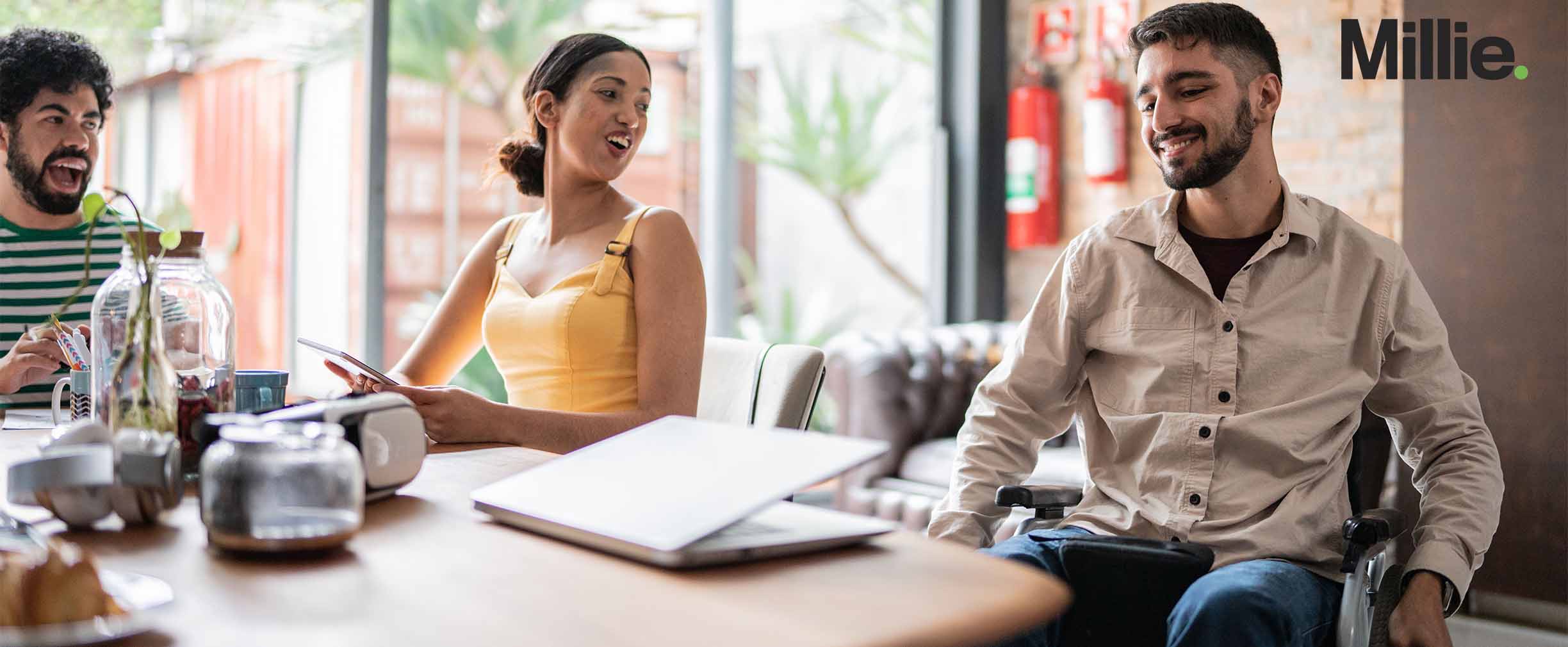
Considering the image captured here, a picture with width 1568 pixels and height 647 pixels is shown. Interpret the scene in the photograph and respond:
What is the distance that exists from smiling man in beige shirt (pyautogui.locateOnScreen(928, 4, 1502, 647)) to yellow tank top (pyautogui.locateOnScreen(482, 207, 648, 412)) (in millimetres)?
565

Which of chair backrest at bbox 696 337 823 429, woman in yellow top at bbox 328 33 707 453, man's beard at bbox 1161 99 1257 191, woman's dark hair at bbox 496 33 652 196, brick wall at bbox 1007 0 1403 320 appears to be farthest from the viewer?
brick wall at bbox 1007 0 1403 320

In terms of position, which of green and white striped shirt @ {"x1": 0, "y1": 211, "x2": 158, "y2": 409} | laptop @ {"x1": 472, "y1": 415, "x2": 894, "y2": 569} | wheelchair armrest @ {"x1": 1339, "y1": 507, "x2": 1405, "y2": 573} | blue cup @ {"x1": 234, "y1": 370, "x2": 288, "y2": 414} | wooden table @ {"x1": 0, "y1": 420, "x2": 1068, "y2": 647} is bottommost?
wheelchair armrest @ {"x1": 1339, "y1": 507, "x2": 1405, "y2": 573}

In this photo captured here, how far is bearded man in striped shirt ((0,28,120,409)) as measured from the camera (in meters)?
2.29

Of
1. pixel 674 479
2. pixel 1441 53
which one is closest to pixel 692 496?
pixel 674 479

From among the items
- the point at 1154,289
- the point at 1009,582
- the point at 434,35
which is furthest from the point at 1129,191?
the point at 1009,582

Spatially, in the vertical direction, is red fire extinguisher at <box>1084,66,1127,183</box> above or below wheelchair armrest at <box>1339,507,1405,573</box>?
above

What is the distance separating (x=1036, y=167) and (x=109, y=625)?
179 inches

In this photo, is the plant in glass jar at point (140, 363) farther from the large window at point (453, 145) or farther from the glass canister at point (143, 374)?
the large window at point (453, 145)

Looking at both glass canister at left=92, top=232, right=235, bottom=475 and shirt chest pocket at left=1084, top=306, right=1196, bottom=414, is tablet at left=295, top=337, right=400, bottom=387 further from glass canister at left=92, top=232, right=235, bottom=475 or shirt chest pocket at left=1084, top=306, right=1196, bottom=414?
shirt chest pocket at left=1084, top=306, right=1196, bottom=414

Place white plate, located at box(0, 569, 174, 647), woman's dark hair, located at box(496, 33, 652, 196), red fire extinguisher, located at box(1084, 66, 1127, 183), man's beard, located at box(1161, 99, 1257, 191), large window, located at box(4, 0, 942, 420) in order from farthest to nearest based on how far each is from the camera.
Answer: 1. red fire extinguisher, located at box(1084, 66, 1127, 183)
2. large window, located at box(4, 0, 942, 420)
3. woman's dark hair, located at box(496, 33, 652, 196)
4. man's beard, located at box(1161, 99, 1257, 191)
5. white plate, located at box(0, 569, 174, 647)

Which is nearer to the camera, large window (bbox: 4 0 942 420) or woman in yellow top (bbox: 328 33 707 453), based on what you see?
woman in yellow top (bbox: 328 33 707 453)

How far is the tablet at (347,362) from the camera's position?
1.54 meters

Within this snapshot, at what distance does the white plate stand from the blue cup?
693mm

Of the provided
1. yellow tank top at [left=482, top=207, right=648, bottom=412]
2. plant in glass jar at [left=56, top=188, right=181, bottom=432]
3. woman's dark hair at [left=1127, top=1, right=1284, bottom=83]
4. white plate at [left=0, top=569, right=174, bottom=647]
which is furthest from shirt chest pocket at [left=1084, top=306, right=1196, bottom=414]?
white plate at [left=0, top=569, right=174, bottom=647]
